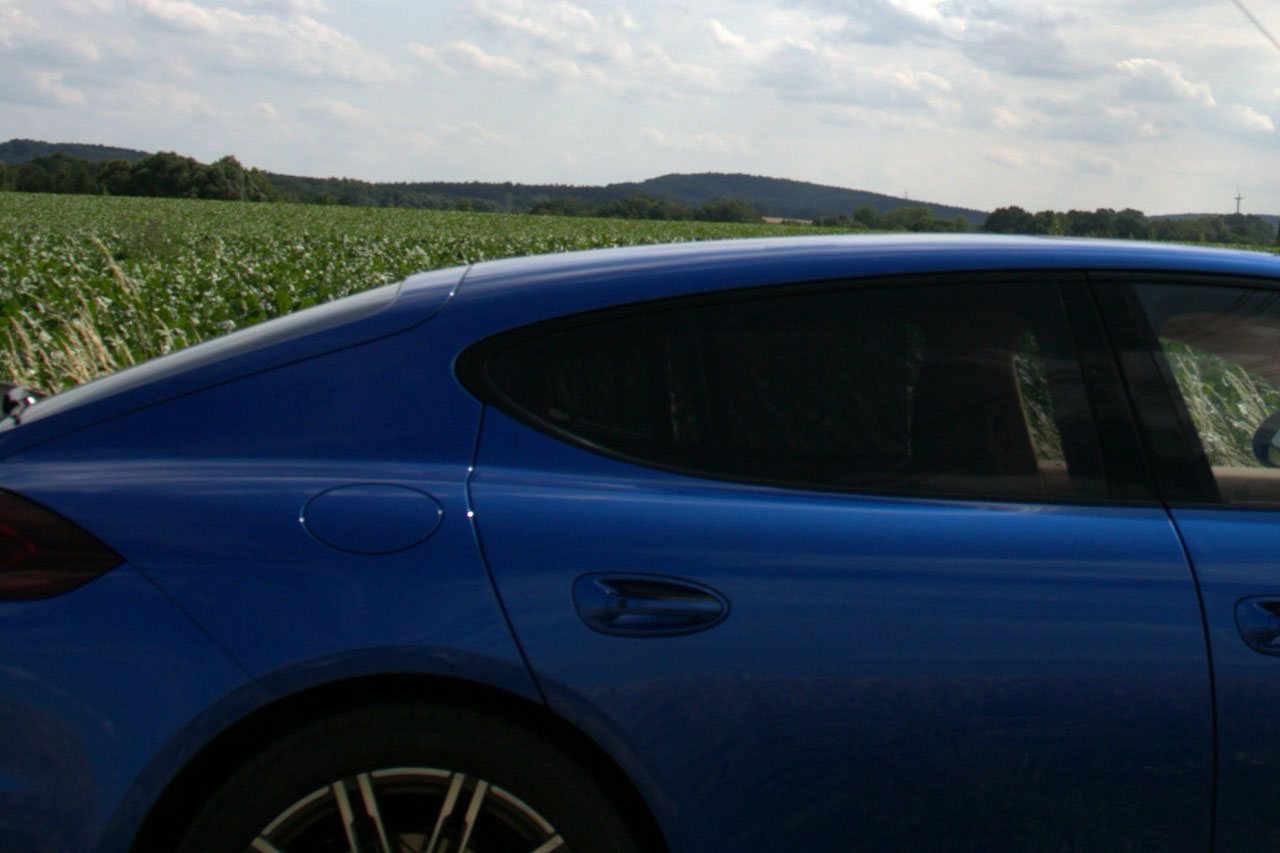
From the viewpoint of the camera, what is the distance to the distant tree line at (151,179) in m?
108

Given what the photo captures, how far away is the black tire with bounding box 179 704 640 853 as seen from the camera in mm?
1997

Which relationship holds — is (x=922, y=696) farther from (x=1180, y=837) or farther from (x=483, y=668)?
(x=483, y=668)

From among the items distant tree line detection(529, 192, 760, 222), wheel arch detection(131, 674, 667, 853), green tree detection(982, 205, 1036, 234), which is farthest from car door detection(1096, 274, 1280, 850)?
distant tree line detection(529, 192, 760, 222)

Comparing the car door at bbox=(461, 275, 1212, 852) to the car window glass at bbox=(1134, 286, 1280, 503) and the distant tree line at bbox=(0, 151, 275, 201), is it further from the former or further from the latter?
the distant tree line at bbox=(0, 151, 275, 201)

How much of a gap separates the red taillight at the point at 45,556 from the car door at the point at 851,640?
603 millimetres

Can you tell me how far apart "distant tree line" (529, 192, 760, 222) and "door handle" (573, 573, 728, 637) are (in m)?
79.9

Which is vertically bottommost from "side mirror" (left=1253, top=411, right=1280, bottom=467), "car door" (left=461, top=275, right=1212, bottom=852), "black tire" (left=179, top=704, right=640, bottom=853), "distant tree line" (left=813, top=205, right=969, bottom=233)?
"black tire" (left=179, top=704, right=640, bottom=853)

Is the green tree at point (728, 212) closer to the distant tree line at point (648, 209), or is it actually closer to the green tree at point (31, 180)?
the distant tree line at point (648, 209)

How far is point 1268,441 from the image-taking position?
7.66 ft

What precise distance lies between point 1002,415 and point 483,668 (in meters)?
1.00

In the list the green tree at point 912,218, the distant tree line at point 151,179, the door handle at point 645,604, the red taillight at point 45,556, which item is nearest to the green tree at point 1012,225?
the door handle at point 645,604

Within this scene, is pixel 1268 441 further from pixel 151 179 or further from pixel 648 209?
pixel 151 179

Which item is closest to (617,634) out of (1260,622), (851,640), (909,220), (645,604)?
(645,604)

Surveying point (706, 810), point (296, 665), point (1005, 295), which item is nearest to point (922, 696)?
point (706, 810)
